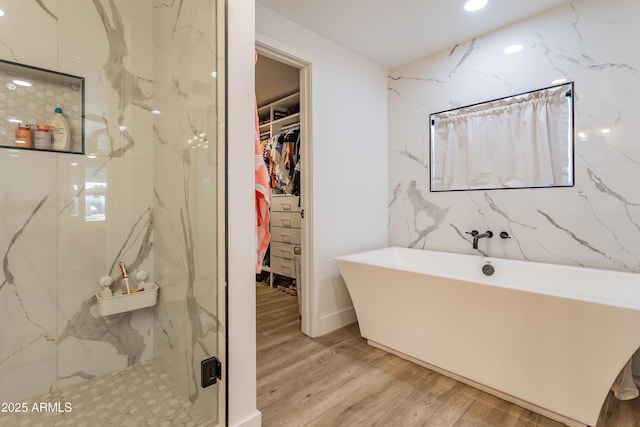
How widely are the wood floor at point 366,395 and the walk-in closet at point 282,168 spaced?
126 centimetres

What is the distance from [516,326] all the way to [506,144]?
5.09 ft

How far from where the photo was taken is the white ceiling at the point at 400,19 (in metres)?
2.16

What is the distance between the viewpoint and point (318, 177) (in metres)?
2.54

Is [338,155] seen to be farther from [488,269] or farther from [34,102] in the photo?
[34,102]

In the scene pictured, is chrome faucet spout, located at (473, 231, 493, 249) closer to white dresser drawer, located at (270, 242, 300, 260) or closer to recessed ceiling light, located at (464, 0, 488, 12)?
recessed ceiling light, located at (464, 0, 488, 12)

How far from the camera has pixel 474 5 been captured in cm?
216

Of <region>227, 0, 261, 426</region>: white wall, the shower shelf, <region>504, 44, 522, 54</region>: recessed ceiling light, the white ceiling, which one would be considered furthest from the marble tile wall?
the shower shelf

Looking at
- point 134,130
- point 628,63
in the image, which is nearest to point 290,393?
point 134,130

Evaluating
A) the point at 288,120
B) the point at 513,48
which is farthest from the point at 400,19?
the point at 288,120

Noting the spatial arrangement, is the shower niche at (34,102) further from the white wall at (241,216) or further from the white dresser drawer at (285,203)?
the white dresser drawer at (285,203)

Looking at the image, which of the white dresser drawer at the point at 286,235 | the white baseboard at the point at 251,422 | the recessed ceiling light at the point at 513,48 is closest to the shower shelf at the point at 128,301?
the white baseboard at the point at 251,422

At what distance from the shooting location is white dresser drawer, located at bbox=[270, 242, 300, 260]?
369cm

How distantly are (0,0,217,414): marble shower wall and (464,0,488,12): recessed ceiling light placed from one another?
5.99 feet

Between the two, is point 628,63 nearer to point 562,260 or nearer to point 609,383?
point 562,260
